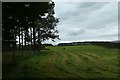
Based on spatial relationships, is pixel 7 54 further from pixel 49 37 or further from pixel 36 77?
pixel 49 37

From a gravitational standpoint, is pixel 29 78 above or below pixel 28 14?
below

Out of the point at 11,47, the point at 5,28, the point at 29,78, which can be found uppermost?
the point at 5,28

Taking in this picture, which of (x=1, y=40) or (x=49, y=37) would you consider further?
(x=49, y=37)

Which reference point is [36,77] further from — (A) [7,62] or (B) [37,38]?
(B) [37,38]

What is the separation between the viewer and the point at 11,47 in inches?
960

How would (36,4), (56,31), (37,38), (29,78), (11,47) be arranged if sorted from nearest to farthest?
1. (29,78)
2. (36,4)
3. (11,47)
4. (37,38)
5. (56,31)

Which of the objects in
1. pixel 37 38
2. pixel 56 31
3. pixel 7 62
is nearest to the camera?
pixel 7 62

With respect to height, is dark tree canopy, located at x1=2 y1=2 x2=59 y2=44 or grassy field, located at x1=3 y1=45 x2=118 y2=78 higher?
dark tree canopy, located at x1=2 y1=2 x2=59 y2=44

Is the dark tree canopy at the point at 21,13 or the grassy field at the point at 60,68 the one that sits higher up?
the dark tree canopy at the point at 21,13

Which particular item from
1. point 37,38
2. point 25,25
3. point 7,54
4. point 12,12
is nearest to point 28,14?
point 12,12

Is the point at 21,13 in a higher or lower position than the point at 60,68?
higher

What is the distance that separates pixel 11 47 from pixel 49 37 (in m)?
34.1

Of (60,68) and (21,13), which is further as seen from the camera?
(60,68)

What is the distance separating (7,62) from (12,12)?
633 cm
